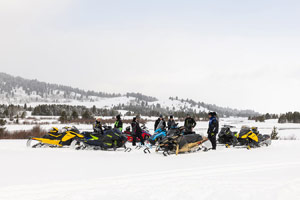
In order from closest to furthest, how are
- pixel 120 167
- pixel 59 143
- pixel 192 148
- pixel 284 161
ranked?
1. pixel 120 167
2. pixel 284 161
3. pixel 192 148
4. pixel 59 143

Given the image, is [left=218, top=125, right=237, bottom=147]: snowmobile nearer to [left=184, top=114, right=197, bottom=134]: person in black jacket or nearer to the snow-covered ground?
[left=184, top=114, right=197, bottom=134]: person in black jacket

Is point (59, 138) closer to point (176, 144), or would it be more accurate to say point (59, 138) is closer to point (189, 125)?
point (176, 144)

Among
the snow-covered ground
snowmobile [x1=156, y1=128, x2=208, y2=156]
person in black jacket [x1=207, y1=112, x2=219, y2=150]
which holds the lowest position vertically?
the snow-covered ground

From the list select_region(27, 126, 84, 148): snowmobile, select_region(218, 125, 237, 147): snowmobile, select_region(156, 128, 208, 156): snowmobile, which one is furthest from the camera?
select_region(218, 125, 237, 147): snowmobile

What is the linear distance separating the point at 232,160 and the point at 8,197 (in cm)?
626

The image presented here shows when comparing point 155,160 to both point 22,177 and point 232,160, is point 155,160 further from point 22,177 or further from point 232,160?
point 22,177

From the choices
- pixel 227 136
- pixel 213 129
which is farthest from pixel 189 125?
pixel 227 136

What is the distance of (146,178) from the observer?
5.96 meters

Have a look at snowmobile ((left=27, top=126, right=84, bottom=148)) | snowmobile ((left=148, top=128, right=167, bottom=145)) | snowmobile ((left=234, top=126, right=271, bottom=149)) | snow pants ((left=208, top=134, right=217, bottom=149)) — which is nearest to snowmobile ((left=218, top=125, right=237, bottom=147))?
snowmobile ((left=234, top=126, right=271, bottom=149))

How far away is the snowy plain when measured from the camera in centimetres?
470

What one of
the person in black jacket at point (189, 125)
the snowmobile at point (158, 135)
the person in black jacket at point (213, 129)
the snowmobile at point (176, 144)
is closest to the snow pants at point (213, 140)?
the person in black jacket at point (213, 129)

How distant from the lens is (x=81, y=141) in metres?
10.7

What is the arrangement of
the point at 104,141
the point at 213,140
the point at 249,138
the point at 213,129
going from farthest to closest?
the point at 249,138
the point at 213,140
the point at 213,129
the point at 104,141

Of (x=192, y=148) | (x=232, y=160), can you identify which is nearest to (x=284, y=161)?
(x=232, y=160)
